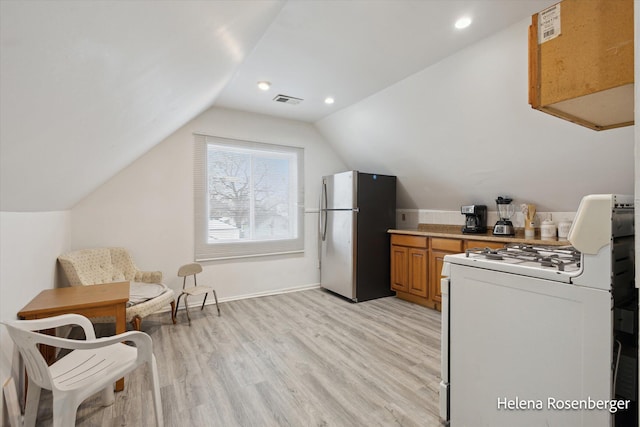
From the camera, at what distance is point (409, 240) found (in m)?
3.85

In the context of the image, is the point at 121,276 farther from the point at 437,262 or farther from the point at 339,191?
the point at 437,262

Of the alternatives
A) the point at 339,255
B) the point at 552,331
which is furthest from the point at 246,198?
the point at 552,331

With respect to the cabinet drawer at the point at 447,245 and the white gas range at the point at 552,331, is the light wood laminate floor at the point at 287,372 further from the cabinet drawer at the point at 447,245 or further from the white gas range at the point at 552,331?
the cabinet drawer at the point at 447,245

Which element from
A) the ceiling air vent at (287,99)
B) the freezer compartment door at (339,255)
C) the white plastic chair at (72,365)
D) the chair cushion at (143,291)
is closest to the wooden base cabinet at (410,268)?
the freezer compartment door at (339,255)

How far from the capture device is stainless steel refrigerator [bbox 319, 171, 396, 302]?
3891mm

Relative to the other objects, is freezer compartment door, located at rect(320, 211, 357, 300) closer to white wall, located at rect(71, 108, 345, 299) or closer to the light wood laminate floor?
white wall, located at rect(71, 108, 345, 299)

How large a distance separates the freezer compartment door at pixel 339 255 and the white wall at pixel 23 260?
3035 millimetres

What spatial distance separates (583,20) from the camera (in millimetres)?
867

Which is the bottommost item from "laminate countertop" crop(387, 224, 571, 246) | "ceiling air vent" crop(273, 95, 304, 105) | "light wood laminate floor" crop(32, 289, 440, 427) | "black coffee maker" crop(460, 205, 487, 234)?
"light wood laminate floor" crop(32, 289, 440, 427)

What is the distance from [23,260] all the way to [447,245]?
12.2 feet

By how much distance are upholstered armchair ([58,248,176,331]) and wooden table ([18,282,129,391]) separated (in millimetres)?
347

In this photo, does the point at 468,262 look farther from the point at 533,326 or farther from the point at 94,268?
the point at 94,268

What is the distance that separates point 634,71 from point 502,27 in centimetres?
176

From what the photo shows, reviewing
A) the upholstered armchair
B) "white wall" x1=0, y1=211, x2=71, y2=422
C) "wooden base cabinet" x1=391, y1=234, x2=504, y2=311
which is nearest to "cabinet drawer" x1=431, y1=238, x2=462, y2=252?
"wooden base cabinet" x1=391, y1=234, x2=504, y2=311
